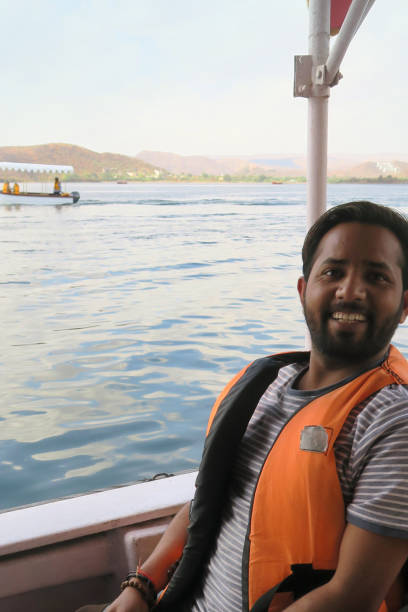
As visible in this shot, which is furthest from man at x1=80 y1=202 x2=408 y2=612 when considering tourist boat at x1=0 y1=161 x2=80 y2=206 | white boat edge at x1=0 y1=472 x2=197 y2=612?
tourist boat at x1=0 y1=161 x2=80 y2=206

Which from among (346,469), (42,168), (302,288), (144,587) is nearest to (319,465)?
(346,469)

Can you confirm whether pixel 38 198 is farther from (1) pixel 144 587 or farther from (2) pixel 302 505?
(2) pixel 302 505

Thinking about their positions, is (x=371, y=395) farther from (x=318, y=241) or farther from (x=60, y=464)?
(x=60, y=464)

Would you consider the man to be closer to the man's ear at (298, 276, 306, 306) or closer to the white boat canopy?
the man's ear at (298, 276, 306, 306)

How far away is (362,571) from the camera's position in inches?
27.1

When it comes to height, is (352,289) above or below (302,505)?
above

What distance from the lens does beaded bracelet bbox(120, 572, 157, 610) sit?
1.02 meters

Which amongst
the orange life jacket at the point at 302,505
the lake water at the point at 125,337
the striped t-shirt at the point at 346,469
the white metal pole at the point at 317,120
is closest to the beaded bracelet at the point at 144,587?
the striped t-shirt at the point at 346,469

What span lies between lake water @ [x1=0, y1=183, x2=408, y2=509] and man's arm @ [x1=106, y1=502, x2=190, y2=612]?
239 cm

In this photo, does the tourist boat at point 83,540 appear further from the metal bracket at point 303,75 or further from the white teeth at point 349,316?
the white teeth at point 349,316

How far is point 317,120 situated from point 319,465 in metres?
1.28

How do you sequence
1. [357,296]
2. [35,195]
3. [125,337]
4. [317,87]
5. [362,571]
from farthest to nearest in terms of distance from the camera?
[35,195] < [125,337] < [317,87] < [357,296] < [362,571]

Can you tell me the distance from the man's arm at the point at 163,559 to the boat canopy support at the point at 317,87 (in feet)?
3.21

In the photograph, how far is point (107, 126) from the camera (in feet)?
190
